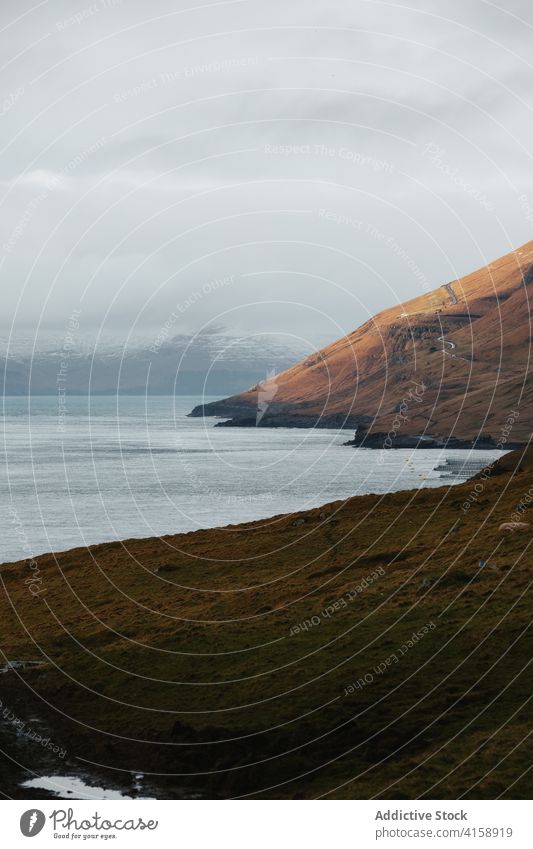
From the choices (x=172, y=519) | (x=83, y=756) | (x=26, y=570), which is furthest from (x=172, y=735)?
(x=172, y=519)

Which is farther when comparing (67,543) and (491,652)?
(67,543)

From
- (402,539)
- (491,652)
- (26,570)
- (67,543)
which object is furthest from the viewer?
(67,543)

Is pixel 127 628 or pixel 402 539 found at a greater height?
pixel 402 539

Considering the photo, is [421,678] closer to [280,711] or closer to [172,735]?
[280,711]

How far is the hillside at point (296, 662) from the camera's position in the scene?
3712 centimetres

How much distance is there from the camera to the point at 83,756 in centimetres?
4016

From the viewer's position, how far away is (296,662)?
1911 inches

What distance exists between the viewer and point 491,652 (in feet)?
150

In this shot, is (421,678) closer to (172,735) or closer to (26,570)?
(172,735)

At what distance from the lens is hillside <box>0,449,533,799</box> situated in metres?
37.1
